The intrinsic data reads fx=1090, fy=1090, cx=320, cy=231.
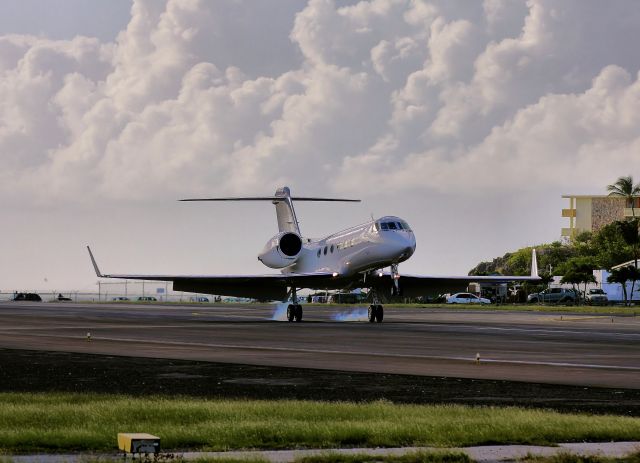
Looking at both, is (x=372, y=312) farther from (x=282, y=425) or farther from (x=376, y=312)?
(x=282, y=425)

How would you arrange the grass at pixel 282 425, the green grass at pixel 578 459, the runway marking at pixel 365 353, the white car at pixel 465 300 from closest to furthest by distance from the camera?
the green grass at pixel 578 459, the grass at pixel 282 425, the runway marking at pixel 365 353, the white car at pixel 465 300

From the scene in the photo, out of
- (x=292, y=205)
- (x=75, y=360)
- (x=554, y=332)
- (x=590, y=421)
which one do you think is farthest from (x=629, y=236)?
(x=590, y=421)

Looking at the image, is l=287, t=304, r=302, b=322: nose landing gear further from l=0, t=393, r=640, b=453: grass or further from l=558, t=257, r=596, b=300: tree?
l=558, t=257, r=596, b=300: tree

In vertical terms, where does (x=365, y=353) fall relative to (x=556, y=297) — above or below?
below

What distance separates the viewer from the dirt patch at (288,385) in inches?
687

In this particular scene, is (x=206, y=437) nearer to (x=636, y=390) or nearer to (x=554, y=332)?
(x=636, y=390)

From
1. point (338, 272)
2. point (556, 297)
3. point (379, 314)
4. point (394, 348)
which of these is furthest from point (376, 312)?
point (556, 297)

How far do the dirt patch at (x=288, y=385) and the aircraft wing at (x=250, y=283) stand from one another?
31.1m

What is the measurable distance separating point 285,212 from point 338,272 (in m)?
15.4

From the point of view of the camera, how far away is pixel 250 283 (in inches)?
2279

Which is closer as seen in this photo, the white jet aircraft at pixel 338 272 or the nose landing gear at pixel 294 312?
the white jet aircraft at pixel 338 272

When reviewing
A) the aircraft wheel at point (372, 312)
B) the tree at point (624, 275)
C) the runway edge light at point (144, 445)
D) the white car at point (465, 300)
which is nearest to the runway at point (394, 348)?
the aircraft wheel at point (372, 312)

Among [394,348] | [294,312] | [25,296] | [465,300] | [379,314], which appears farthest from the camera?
[25,296]

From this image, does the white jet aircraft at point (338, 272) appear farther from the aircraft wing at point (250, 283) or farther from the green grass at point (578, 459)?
the green grass at point (578, 459)
